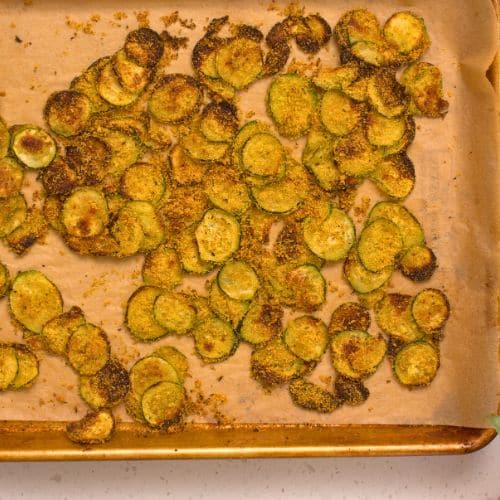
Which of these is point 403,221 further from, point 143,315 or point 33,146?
point 33,146

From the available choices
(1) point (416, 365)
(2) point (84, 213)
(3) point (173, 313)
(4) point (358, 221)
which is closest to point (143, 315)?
(3) point (173, 313)

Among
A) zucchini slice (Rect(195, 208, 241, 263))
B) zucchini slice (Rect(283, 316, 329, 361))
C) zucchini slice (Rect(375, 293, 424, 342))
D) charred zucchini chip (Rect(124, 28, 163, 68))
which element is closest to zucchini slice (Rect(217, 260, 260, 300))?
zucchini slice (Rect(195, 208, 241, 263))

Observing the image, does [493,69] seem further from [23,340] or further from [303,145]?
[23,340]

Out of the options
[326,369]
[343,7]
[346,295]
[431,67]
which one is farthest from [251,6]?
[326,369]

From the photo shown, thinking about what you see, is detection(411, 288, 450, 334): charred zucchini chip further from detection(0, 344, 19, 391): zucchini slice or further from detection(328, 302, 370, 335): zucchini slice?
detection(0, 344, 19, 391): zucchini slice

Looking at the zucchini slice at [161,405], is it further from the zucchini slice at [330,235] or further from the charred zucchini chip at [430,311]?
the charred zucchini chip at [430,311]

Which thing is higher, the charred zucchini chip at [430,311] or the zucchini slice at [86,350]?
the charred zucchini chip at [430,311]

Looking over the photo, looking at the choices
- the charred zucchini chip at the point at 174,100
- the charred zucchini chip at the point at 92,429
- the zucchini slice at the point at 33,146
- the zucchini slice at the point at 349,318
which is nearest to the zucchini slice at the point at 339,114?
the charred zucchini chip at the point at 174,100

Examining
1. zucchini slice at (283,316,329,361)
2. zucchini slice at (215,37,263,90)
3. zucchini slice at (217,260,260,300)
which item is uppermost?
zucchini slice at (215,37,263,90)
